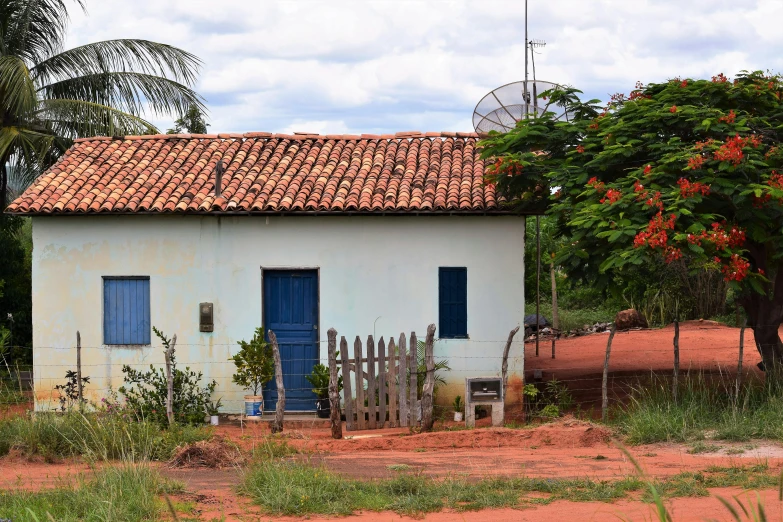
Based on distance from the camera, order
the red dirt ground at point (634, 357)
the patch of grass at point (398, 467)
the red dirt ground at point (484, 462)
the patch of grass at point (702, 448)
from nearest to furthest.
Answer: the red dirt ground at point (484, 462) < the patch of grass at point (398, 467) < the patch of grass at point (702, 448) < the red dirt ground at point (634, 357)

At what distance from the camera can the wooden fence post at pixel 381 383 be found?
11.7 m

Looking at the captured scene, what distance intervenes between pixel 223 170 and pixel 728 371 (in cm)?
930

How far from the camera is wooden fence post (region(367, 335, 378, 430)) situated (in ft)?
38.7

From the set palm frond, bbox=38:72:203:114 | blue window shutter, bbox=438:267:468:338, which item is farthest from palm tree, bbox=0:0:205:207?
blue window shutter, bbox=438:267:468:338

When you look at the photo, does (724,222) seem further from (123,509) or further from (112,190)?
(112,190)

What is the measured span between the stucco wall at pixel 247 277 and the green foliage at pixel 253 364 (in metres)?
0.66

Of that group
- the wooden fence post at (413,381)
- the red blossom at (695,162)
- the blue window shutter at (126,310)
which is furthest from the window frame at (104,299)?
the red blossom at (695,162)

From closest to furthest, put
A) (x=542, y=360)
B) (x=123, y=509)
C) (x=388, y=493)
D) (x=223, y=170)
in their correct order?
(x=123, y=509), (x=388, y=493), (x=223, y=170), (x=542, y=360)

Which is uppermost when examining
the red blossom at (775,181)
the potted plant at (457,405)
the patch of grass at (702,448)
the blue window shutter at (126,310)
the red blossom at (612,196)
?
the red blossom at (775,181)

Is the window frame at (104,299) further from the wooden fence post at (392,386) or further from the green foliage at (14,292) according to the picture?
the green foliage at (14,292)

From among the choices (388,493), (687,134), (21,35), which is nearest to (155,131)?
(21,35)

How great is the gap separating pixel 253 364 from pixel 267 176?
10.9ft

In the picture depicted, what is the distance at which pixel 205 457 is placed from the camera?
31.7ft

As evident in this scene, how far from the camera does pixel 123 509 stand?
6934mm
